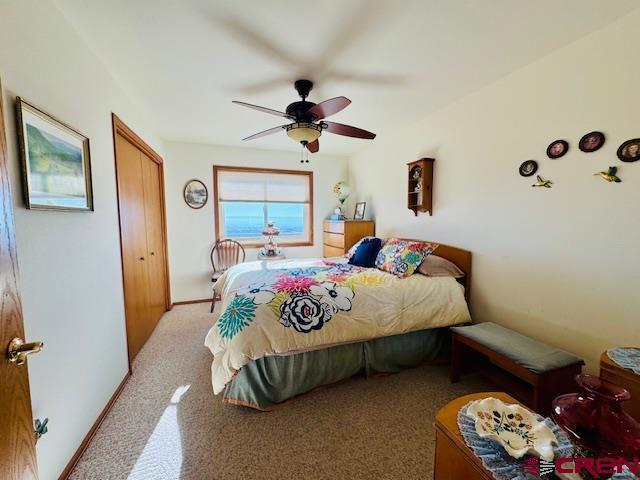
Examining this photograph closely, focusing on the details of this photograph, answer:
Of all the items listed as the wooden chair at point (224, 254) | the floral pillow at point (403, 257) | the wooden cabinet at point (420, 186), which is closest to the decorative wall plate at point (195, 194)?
the wooden chair at point (224, 254)

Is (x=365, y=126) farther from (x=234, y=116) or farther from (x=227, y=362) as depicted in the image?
(x=227, y=362)

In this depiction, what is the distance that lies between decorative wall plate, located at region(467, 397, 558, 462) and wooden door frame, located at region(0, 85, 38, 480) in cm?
142

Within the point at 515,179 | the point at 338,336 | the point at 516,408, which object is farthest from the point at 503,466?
the point at 515,179

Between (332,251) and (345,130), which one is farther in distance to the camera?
(332,251)

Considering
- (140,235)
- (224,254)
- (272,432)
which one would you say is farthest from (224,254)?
(272,432)

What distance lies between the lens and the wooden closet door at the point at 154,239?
10.0 ft

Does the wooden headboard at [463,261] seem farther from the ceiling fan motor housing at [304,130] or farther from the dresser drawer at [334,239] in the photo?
the ceiling fan motor housing at [304,130]

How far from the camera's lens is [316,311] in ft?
6.40

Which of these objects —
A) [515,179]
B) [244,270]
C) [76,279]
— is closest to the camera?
[76,279]

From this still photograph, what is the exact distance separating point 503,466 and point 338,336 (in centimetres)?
124

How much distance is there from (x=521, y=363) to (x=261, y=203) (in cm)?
379

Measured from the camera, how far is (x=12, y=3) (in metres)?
1.10

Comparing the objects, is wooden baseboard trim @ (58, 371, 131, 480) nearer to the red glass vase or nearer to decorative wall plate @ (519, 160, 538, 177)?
the red glass vase

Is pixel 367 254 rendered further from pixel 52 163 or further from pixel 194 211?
pixel 194 211
